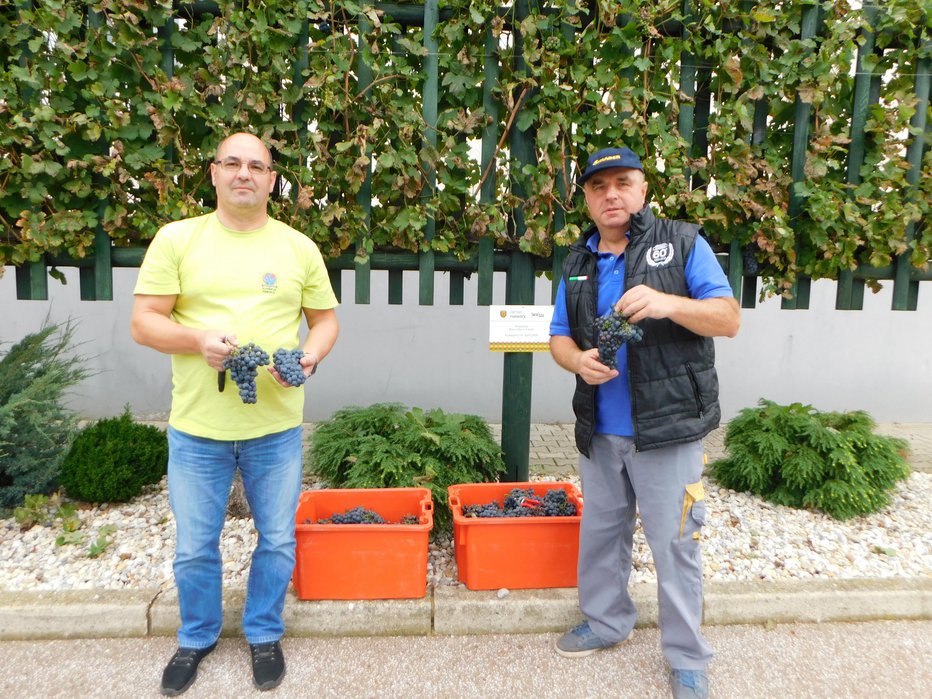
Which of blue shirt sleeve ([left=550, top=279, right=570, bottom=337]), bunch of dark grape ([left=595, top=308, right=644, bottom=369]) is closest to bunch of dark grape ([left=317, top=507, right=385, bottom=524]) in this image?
blue shirt sleeve ([left=550, top=279, right=570, bottom=337])

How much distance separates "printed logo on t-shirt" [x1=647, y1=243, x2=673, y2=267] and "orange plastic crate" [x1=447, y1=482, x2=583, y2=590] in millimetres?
1175

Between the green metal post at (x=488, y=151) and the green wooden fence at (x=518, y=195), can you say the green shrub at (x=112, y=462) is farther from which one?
the green metal post at (x=488, y=151)

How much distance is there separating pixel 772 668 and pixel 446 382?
375cm

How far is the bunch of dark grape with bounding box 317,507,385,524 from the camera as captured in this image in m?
2.78

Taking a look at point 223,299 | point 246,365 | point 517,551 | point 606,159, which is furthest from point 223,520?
point 606,159

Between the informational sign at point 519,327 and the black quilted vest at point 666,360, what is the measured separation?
121cm

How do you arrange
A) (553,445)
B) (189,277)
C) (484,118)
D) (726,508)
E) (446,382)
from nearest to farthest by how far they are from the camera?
(189,277)
(484,118)
(726,508)
(553,445)
(446,382)

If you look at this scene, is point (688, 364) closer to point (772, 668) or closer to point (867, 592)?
point (772, 668)

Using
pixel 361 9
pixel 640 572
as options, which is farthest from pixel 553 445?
pixel 361 9

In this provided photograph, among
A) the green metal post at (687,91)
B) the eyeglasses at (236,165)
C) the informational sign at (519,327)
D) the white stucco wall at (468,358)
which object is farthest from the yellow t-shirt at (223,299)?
the white stucco wall at (468,358)

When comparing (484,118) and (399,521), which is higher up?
(484,118)

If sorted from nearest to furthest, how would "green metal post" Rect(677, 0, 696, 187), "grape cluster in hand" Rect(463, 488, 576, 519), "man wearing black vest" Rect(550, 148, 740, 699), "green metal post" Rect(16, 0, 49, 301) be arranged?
1. "man wearing black vest" Rect(550, 148, 740, 699)
2. "grape cluster in hand" Rect(463, 488, 576, 519)
3. "green metal post" Rect(16, 0, 49, 301)
4. "green metal post" Rect(677, 0, 696, 187)

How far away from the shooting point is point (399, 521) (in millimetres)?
2992

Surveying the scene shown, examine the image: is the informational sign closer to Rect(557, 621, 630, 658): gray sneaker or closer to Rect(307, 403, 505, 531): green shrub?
Rect(307, 403, 505, 531): green shrub
